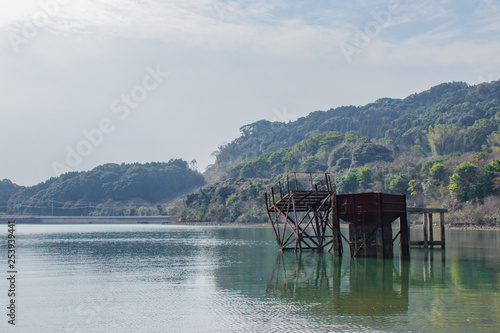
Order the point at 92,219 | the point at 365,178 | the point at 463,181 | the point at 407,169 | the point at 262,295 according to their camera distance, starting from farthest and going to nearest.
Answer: the point at 92,219, the point at 365,178, the point at 407,169, the point at 463,181, the point at 262,295

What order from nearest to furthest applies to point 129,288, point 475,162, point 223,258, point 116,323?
point 116,323 < point 129,288 < point 223,258 < point 475,162

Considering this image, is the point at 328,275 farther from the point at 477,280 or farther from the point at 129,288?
the point at 129,288

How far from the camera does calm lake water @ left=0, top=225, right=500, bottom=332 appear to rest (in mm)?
16641

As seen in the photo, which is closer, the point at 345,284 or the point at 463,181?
the point at 345,284

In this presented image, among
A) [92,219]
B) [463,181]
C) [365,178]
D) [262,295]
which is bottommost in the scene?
[92,219]

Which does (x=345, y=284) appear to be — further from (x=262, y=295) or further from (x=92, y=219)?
(x=92, y=219)

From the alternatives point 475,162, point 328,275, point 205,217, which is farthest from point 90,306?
point 205,217

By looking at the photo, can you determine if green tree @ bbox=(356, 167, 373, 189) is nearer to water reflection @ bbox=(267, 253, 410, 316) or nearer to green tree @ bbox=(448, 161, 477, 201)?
green tree @ bbox=(448, 161, 477, 201)

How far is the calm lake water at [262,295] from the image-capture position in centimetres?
1664

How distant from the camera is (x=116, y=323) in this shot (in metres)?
17.1

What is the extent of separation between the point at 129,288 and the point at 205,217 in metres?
122

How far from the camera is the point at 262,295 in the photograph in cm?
2145

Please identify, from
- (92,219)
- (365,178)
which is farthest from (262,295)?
(92,219)

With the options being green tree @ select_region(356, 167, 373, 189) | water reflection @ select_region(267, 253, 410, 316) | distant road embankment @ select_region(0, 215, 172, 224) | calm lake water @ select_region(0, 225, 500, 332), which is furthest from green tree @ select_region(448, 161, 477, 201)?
distant road embankment @ select_region(0, 215, 172, 224)
